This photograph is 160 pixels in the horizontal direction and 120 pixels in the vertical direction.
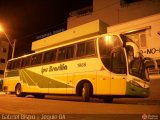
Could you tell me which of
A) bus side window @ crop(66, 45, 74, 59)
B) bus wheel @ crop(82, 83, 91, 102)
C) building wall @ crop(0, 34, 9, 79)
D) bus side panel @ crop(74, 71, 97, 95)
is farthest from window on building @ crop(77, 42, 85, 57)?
building wall @ crop(0, 34, 9, 79)

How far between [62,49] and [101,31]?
13.0 m

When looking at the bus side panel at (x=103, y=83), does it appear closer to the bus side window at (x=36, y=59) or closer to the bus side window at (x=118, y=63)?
the bus side window at (x=118, y=63)

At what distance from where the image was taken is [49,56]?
1809 centimetres

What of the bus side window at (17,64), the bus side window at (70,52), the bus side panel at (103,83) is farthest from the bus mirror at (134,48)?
the bus side window at (17,64)

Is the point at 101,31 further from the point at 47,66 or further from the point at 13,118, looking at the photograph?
the point at 13,118

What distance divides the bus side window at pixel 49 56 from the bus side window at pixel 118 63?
5716 millimetres

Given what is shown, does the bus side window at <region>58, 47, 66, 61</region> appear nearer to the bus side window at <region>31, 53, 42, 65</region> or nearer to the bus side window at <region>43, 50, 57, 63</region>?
the bus side window at <region>43, 50, 57, 63</region>

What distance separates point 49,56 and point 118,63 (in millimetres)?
6776

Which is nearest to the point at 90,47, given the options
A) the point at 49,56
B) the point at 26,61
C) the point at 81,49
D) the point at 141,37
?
the point at 81,49

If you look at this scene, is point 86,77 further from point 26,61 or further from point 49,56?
point 26,61

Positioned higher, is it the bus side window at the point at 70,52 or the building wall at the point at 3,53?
the building wall at the point at 3,53

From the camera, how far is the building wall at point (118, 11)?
35719 mm

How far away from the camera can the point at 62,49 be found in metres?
16.8

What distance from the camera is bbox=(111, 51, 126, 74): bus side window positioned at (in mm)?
12516
